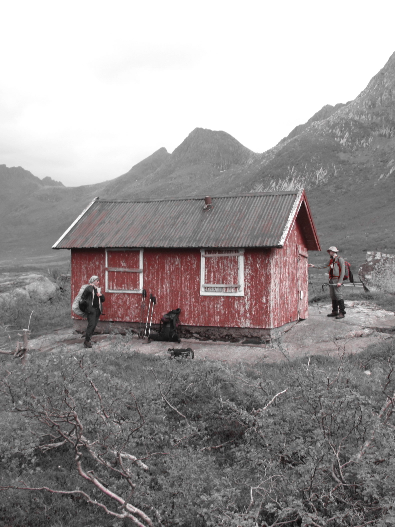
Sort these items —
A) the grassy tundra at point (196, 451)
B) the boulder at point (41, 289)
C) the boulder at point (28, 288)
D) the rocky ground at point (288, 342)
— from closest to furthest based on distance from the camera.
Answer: the grassy tundra at point (196, 451) < the rocky ground at point (288, 342) < the boulder at point (28, 288) < the boulder at point (41, 289)

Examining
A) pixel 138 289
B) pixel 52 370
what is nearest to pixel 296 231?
pixel 138 289

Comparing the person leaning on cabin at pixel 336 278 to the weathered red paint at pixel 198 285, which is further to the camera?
the person leaning on cabin at pixel 336 278

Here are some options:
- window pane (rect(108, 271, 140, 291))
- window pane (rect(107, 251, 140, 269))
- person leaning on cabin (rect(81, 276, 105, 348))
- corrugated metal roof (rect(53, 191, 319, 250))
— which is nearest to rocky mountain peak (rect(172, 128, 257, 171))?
corrugated metal roof (rect(53, 191, 319, 250))

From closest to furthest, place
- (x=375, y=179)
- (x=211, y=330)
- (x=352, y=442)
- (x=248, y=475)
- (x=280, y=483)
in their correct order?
(x=280, y=483) < (x=248, y=475) < (x=352, y=442) < (x=211, y=330) < (x=375, y=179)

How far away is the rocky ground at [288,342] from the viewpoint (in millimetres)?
10828

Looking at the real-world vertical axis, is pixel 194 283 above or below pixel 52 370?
above

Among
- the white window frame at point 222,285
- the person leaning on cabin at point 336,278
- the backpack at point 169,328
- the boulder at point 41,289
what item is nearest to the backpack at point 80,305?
the backpack at point 169,328

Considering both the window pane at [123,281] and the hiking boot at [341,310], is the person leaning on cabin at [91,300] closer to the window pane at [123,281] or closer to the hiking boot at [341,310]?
the window pane at [123,281]

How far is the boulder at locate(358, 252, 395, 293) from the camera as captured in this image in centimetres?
1984

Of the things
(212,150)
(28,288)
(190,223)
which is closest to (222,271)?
(190,223)

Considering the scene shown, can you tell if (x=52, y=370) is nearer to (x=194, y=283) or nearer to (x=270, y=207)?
(x=194, y=283)

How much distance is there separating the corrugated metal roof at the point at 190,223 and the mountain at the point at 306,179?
2182cm

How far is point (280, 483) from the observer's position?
4.76 metres

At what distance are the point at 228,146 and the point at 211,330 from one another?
146781mm
